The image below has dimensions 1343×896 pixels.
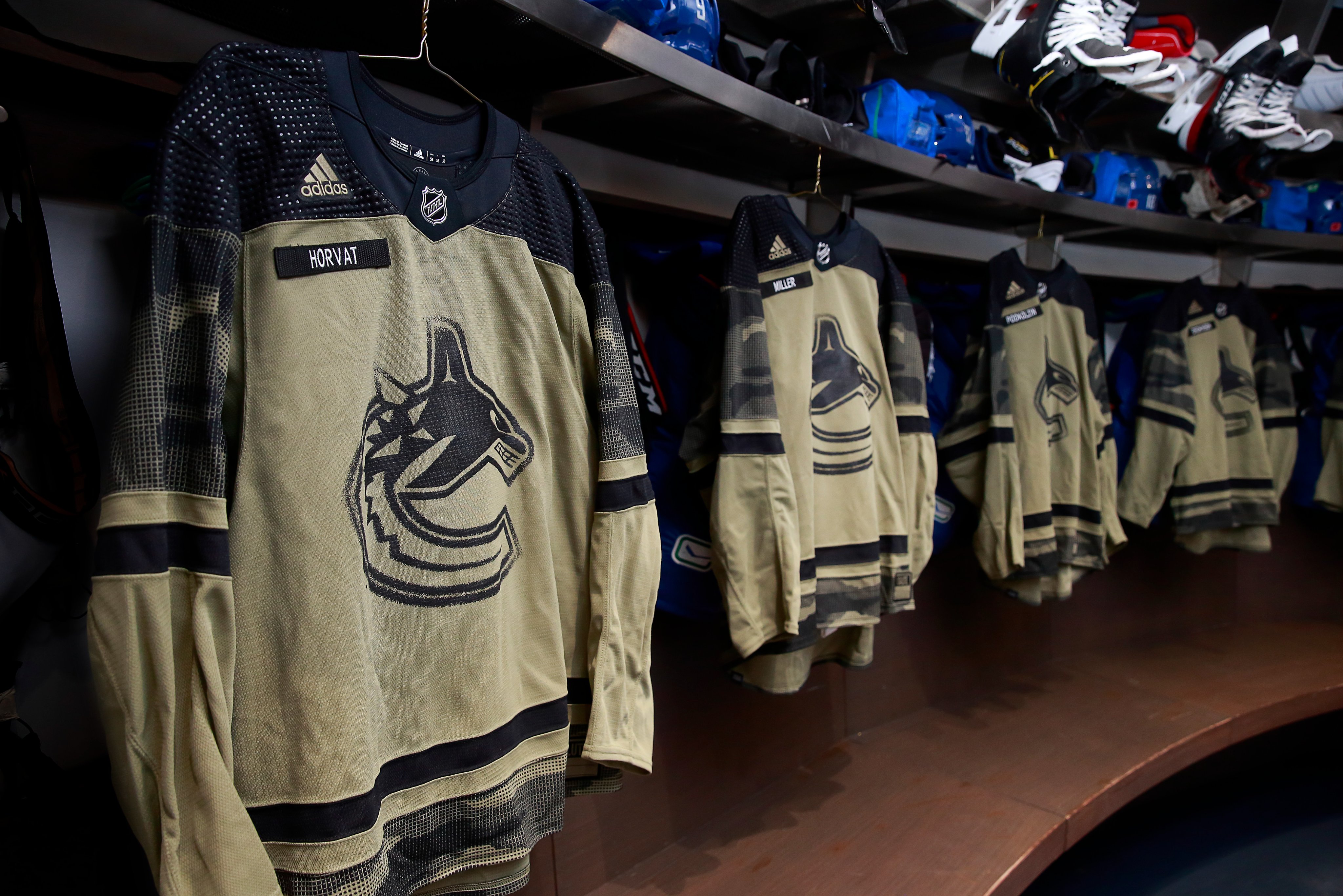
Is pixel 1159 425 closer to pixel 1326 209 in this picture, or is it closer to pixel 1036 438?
pixel 1036 438

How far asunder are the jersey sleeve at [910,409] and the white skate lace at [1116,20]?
92 centimetres

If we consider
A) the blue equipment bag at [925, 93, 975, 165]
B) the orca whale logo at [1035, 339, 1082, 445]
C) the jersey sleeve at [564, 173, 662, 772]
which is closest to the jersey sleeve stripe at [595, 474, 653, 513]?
the jersey sleeve at [564, 173, 662, 772]

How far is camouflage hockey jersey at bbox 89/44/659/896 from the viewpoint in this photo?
68 cm

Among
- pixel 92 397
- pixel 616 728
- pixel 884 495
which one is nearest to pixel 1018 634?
pixel 884 495

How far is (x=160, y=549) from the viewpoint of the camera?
0.66 m

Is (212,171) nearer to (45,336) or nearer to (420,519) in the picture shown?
(45,336)

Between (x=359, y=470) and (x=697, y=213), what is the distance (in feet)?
3.36

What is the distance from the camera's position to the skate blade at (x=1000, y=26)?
6.02 ft

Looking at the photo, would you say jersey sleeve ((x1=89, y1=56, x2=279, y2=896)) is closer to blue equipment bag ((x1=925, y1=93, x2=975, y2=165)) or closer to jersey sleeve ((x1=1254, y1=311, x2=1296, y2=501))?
blue equipment bag ((x1=925, y1=93, x2=975, y2=165))

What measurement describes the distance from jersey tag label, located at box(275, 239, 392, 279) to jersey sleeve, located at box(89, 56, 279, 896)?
5 cm

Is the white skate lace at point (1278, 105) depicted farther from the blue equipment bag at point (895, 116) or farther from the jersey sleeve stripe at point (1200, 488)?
the blue equipment bag at point (895, 116)

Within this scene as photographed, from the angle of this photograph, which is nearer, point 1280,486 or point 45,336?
point 45,336

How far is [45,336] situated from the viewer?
803 millimetres

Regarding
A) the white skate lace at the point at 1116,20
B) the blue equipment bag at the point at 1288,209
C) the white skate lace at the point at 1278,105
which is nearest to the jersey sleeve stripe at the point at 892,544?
the white skate lace at the point at 1116,20
